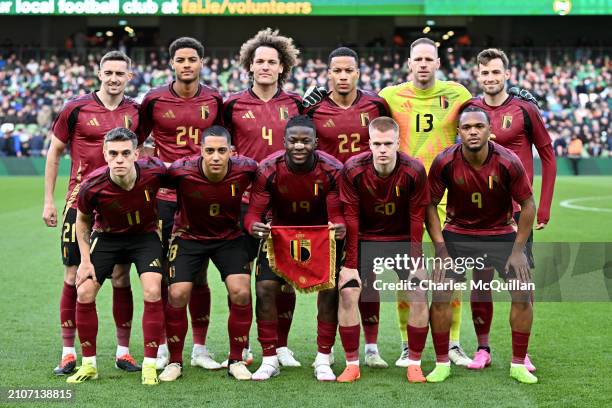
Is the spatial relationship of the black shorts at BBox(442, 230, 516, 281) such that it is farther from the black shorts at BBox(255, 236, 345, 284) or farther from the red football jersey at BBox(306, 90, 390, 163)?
the red football jersey at BBox(306, 90, 390, 163)

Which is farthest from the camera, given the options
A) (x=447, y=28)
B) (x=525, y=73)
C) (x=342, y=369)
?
(x=447, y=28)

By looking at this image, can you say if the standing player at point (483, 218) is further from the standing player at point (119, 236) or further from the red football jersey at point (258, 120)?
the standing player at point (119, 236)

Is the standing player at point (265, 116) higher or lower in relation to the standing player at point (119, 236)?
higher

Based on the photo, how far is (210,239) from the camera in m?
6.54

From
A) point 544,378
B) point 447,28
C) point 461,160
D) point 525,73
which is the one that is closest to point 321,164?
point 461,160

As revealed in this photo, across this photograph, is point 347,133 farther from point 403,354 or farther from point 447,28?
point 447,28

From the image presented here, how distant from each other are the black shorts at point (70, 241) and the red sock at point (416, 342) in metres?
2.44

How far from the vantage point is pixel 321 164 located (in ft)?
21.1

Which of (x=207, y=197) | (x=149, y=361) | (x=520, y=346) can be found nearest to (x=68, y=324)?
(x=149, y=361)

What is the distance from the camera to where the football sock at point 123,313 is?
675 cm

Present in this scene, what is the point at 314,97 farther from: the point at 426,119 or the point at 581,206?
the point at 581,206

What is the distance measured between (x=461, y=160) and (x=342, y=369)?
1.71m

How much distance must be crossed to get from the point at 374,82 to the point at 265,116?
28.1 meters

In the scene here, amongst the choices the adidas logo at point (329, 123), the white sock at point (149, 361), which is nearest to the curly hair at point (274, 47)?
the adidas logo at point (329, 123)
